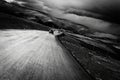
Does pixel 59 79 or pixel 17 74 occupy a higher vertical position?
pixel 17 74

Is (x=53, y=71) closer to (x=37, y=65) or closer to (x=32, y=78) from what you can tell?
(x=37, y=65)

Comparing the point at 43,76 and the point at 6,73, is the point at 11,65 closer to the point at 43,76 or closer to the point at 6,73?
the point at 6,73

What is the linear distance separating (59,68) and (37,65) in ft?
1.05

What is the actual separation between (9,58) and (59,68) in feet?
2.17

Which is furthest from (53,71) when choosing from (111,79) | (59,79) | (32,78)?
(111,79)

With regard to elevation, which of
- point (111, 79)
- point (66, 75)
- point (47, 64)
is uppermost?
point (47, 64)

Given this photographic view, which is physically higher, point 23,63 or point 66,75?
point 23,63

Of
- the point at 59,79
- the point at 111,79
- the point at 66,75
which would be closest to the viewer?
the point at 59,79

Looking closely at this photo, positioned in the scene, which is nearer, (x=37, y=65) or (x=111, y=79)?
(x=37, y=65)

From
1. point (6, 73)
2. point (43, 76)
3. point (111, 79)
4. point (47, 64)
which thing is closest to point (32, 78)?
point (43, 76)

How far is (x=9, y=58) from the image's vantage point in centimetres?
141

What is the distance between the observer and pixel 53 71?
4.89 ft

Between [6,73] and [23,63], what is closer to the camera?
[6,73]

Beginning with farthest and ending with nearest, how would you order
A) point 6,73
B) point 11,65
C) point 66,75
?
point 66,75 < point 11,65 < point 6,73
